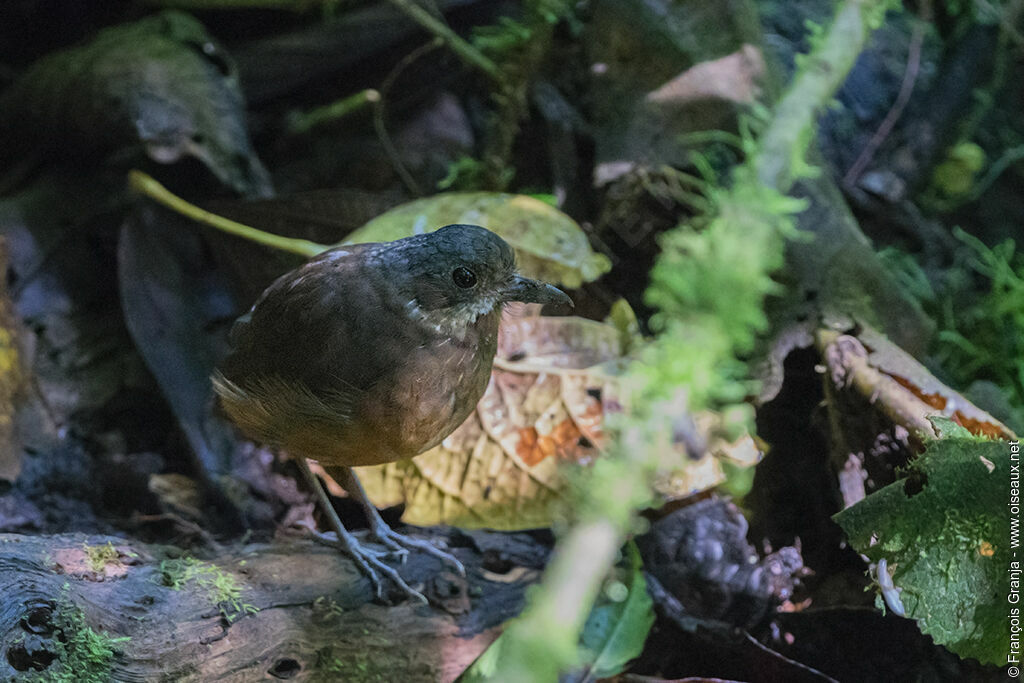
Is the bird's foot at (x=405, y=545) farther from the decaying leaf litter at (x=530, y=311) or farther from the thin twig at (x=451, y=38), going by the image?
the thin twig at (x=451, y=38)

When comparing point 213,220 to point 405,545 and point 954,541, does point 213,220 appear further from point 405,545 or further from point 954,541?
point 954,541

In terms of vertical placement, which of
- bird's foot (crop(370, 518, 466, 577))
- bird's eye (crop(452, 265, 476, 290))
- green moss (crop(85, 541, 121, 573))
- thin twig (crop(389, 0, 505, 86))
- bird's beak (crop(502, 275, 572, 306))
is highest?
thin twig (crop(389, 0, 505, 86))

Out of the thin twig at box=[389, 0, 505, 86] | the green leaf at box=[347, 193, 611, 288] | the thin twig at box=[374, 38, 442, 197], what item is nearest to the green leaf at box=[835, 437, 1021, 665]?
the green leaf at box=[347, 193, 611, 288]

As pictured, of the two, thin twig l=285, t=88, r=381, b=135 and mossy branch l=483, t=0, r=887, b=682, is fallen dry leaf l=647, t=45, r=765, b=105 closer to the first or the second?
mossy branch l=483, t=0, r=887, b=682

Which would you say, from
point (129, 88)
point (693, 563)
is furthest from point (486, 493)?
point (129, 88)

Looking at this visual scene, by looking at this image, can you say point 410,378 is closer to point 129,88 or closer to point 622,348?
point 622,348

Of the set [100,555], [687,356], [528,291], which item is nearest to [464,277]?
[528,291]
